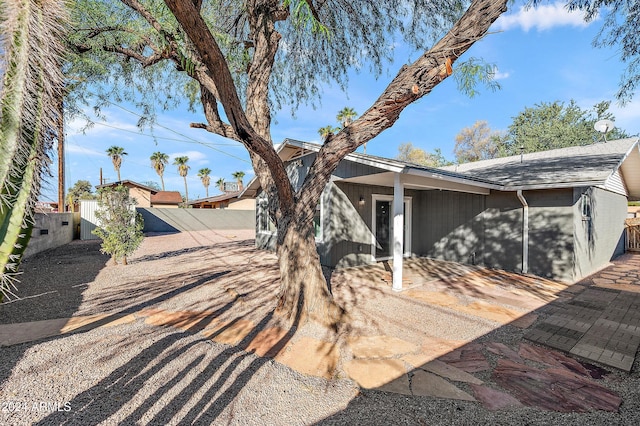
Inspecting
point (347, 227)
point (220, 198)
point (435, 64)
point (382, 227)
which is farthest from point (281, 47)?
point (220, 198)

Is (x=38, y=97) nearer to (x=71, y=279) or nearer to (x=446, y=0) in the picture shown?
(x=446, y=0)

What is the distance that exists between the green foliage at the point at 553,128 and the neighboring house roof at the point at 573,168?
14130mm

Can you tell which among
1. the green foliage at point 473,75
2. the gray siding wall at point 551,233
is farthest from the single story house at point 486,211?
the green foliage at point 473,75

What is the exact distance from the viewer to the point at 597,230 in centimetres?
771

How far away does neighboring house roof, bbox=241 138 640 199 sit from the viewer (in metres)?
5.74

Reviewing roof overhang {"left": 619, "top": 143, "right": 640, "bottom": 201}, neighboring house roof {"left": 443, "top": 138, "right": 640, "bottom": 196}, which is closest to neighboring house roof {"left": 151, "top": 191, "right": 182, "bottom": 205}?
neighboring house roof {"left": 443, "top": 138, "right": 640, "bottom": 196}

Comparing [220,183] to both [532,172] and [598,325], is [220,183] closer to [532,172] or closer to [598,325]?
[532,172]

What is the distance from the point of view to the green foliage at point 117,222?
736 cm

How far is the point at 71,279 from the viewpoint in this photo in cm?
622

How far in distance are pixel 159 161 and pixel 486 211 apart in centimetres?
3739

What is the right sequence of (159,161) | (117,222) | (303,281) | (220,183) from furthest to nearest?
(220,183) < (159,161) < (117,222) < (303,281)

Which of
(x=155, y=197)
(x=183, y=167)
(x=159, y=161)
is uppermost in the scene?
(x=159, y=161)

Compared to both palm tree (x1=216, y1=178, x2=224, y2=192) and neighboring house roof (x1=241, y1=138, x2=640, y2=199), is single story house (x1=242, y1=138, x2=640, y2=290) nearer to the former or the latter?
neighboring house roof (x1=241, y1=138, x2=640, y2=199)

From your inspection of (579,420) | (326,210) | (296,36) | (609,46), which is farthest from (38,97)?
(609,46)
